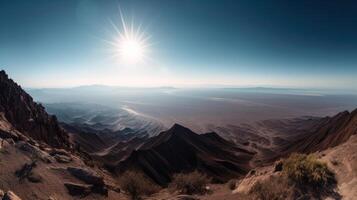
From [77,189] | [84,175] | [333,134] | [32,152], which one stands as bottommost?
[333,134]

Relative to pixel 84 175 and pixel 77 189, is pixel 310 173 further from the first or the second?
pixel 84 175

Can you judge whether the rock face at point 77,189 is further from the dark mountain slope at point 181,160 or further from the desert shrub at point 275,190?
the dark mountain slope at point 181,160

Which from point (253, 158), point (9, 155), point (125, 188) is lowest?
point (253, 158)

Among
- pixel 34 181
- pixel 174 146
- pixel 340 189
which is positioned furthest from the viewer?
pixel 174 146

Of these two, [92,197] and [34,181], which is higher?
[34,181]

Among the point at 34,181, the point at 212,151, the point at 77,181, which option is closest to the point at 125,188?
the point at 77,181

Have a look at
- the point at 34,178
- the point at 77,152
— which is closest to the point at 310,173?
the point at 34,178

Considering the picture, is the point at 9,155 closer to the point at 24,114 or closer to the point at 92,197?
the point at 92,197
